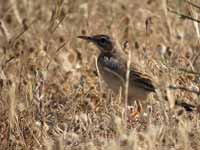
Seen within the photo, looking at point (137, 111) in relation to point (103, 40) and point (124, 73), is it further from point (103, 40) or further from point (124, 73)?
point (103, 40)

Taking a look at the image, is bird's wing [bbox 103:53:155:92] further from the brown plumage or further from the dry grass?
the dry grass

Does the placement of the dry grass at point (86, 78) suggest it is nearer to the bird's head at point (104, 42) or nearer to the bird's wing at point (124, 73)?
the bird's wing at point (124, 73)

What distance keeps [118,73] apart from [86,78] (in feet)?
2.05

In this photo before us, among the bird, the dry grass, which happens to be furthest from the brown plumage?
the dry grass

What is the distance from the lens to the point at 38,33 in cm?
1083

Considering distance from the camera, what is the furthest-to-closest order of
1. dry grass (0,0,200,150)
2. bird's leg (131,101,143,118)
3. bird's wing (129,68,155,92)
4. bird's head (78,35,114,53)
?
bird's head (78,35,114,53) < bird's wing (129,68,155,92) < bird's leg (131,101,143,118) < dry grass (0,0,200,150)

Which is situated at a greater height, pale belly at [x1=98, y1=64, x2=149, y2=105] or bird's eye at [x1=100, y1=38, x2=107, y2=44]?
bird's eye at [x1=100, y1=38, x2=107, y2=44]

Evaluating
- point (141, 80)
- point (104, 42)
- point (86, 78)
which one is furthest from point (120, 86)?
point (104, 42)

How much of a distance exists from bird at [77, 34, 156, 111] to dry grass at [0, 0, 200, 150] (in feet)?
0.37

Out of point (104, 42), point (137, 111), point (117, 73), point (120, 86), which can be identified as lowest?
point (137, 111)

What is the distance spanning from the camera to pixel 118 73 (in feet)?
28.2

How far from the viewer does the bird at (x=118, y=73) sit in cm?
831

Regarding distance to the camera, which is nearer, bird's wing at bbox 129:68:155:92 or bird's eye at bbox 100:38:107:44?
bird's wing at bbox 129:68:155:92

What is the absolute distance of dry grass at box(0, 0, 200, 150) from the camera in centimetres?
665
